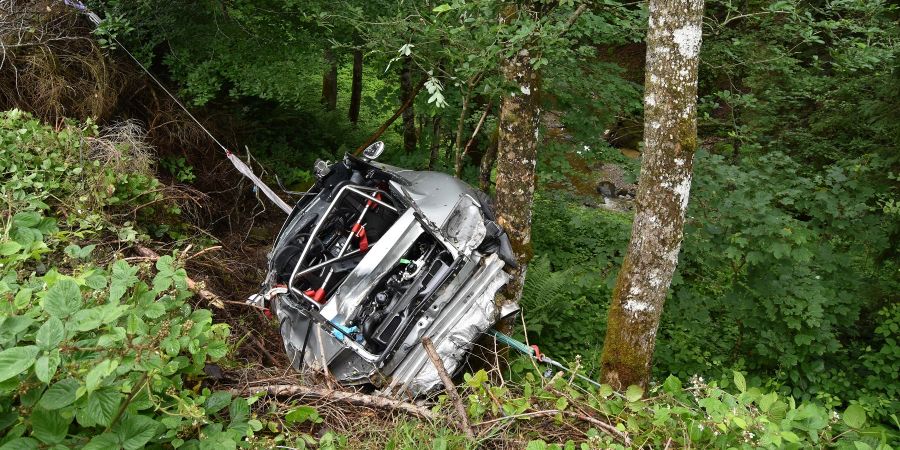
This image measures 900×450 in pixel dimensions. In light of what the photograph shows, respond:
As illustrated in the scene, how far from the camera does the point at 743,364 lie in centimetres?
573

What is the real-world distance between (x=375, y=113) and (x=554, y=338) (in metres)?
4.54

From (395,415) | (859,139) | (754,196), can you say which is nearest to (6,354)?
(395,415)

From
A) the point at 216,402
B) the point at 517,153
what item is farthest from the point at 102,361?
the point at 517,153

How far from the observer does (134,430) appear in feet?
7.68

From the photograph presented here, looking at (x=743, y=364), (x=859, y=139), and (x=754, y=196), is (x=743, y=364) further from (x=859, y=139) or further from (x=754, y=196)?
(x=859, y=139)

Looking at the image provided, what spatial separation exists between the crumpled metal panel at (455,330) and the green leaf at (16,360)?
114 inches

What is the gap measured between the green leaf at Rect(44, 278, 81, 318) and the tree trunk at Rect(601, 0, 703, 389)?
3.23 metres

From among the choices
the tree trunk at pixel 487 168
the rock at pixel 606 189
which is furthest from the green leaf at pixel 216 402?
the rock at pixel 606 189

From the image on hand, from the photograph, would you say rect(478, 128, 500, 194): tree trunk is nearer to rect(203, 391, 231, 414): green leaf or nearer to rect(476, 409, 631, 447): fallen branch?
rect(476, 409, 631, 447): fallen branch

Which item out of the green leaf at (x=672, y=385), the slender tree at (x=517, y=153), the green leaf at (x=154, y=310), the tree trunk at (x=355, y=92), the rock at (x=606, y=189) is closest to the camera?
the green leaf at (x=154, y=310)

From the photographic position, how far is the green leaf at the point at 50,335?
2.08 meters

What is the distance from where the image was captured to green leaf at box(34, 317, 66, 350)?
2082 mm

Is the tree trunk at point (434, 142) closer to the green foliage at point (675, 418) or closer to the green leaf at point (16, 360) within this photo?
the green foliage at point (675, 418)

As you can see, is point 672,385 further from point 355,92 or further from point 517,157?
point 355,92
